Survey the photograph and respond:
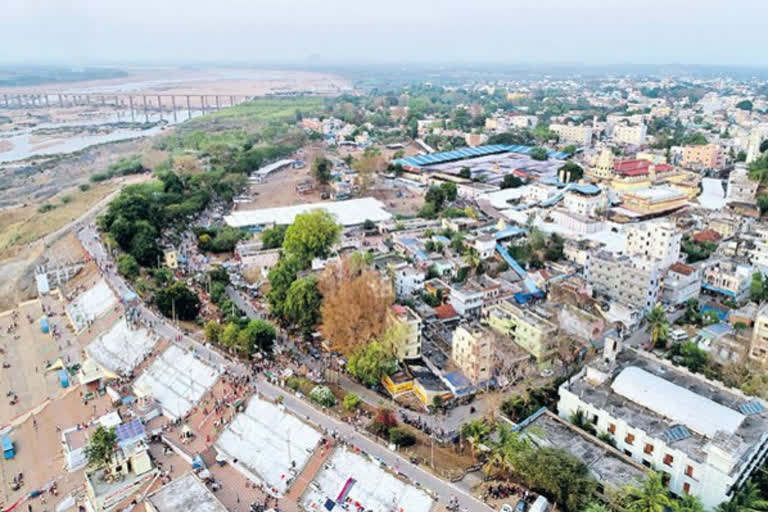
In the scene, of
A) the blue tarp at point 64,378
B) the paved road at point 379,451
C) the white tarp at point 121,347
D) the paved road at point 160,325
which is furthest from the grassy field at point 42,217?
the paved road at point 379,451

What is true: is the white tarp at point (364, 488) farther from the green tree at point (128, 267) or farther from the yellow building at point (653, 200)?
the yellow building at point (653, 200)

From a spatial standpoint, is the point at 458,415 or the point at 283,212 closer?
the point at 458,415

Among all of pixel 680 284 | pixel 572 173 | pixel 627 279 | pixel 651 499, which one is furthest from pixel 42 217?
pixel 651 499

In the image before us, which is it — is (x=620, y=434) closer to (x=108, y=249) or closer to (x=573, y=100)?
(x=108, y=249)

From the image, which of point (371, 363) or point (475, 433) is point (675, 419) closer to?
point (475, 433)

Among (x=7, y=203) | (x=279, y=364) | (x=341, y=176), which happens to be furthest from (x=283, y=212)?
(x=7, y=203)
